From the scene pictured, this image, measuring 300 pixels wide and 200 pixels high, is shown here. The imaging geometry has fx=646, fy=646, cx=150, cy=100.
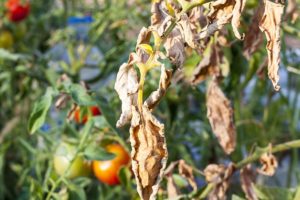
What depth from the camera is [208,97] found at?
0.85 m

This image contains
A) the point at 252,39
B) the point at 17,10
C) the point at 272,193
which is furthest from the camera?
the point at 17,10

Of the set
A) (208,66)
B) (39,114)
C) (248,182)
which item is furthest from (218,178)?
(39,114)

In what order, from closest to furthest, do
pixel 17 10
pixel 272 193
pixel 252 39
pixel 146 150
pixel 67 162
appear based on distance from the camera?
pixel 146 150 < pixel 252 39 < pixel 272 193 < pixel 67 162 < pixel 17 10

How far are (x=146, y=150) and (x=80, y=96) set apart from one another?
0.37m

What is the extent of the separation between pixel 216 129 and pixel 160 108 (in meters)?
0.55

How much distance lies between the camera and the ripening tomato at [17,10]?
192cm

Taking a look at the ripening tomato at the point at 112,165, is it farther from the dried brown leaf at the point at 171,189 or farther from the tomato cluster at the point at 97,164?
the dried brown leaf at the point at 171,189

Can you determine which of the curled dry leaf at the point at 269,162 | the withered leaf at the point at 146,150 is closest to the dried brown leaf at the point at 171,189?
the curled dry leaf at the point at 269,162

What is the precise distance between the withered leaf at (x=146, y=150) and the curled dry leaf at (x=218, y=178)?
32cm

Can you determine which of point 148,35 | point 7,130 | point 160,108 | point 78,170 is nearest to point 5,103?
point 7,130

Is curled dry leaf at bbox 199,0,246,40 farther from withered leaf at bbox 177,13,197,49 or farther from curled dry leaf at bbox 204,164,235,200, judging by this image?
curled dry leaf at bbox 204,164,235,200

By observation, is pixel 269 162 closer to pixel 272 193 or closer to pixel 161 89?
pixel 272 193

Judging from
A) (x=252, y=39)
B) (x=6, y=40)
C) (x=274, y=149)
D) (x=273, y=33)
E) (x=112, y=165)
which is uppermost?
(x=273, y=33)

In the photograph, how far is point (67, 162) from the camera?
1027 millimetres
